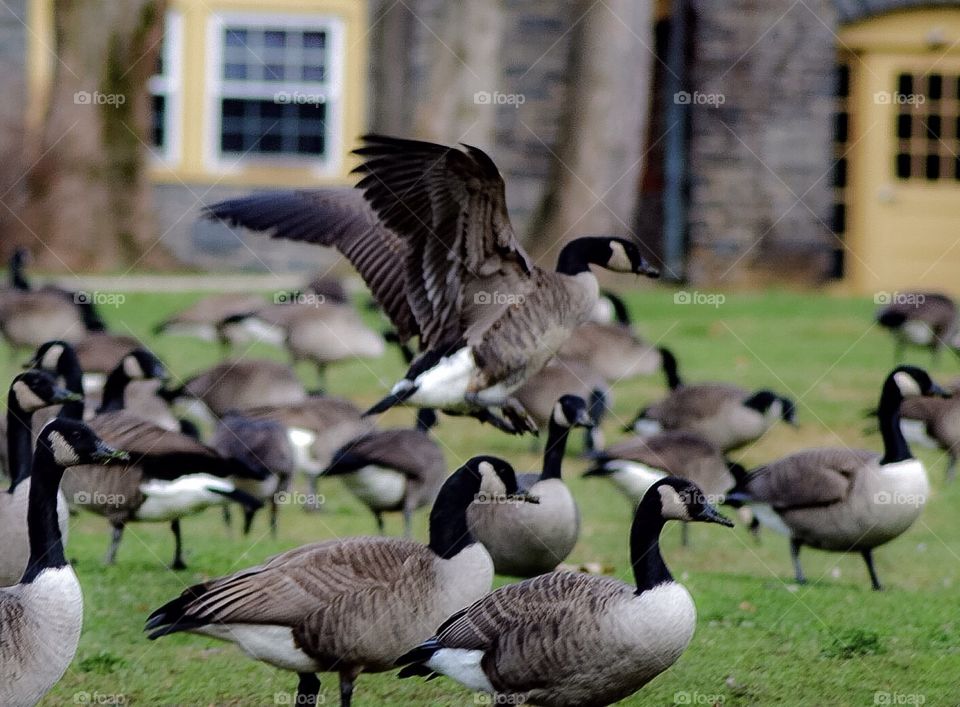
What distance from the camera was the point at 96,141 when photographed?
2389 cm

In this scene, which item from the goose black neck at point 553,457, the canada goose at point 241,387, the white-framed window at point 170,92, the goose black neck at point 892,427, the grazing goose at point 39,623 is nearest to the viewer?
the grazing goose at point 39,623

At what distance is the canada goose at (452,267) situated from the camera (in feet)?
26.2

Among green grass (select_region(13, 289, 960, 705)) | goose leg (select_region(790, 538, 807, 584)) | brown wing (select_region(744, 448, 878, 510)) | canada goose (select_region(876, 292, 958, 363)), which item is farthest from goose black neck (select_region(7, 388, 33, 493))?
canada goose (select_region(876, 292, 958, 363))

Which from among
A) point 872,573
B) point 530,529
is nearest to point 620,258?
point 530,529

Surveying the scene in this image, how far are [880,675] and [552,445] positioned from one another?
2.44 metres

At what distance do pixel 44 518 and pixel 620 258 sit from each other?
159 inches

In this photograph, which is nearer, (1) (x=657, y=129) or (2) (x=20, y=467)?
(2) (x=20, y=467)

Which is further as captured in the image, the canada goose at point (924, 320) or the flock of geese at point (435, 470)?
the canada goose at point (924, 320)

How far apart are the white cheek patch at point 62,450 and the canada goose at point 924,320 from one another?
11408 mm

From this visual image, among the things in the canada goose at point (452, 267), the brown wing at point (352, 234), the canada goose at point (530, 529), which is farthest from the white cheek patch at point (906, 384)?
the brown wing at point (352, 234)

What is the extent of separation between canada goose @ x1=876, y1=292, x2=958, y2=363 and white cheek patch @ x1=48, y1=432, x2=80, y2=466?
11.4m

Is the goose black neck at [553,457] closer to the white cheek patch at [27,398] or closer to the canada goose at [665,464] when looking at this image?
the canada goose at [665,464]

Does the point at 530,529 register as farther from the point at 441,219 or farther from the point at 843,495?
the point at 843,495

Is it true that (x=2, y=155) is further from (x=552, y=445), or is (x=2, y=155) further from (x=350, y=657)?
(x=350, y=657)
